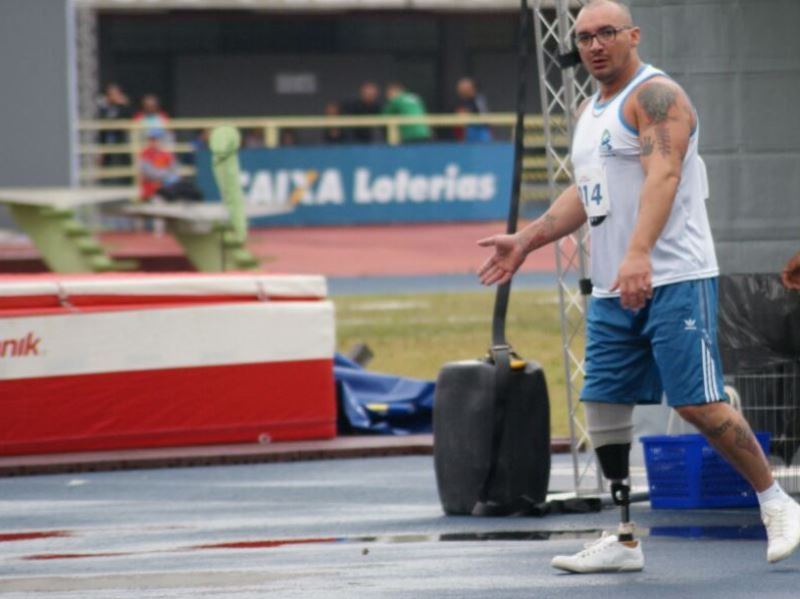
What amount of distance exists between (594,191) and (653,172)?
0.36m

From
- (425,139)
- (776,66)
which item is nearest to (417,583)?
(776,66)

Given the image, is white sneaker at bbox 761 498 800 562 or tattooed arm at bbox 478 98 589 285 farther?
tattooed arm at bbox 478 98 589 285

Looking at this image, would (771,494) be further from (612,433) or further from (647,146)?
(647,146)

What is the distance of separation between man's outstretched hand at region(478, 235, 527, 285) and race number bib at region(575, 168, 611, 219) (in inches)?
14.2

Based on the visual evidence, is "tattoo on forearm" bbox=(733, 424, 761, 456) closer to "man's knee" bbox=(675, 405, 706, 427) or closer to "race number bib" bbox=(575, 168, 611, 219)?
"man's knee" bbox=(675, 405, 706, 427)

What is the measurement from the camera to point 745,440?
732 cm

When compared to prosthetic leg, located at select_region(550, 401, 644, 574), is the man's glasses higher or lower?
higher

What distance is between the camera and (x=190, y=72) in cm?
4372

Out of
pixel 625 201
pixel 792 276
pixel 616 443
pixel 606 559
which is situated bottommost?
pixel 606 559

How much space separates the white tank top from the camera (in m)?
7.24

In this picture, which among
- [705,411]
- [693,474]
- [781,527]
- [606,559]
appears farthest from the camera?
[693,474]

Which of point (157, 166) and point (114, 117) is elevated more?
point (114, 117)

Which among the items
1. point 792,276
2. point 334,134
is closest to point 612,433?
point 792,276

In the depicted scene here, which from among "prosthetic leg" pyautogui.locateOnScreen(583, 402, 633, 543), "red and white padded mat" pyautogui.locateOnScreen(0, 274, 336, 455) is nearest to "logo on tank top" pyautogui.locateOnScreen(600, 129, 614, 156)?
"prosthetic leg" pyautogui.locateOnScreen(583, 402, 633, 543)
